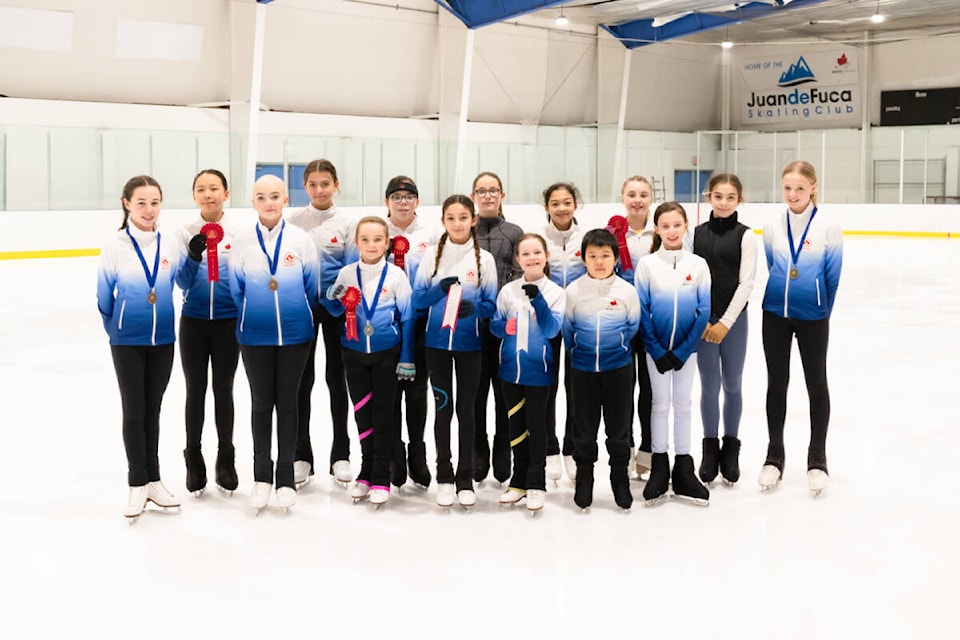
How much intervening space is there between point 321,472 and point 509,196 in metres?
18.6

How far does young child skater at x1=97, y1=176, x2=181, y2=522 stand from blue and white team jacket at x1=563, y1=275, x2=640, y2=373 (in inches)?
69.0

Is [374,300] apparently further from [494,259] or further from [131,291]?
[131,291]

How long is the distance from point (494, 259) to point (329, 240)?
0.81 metres

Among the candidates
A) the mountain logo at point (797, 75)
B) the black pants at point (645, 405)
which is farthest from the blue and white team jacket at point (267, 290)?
the mountain logo at point (797, 75)

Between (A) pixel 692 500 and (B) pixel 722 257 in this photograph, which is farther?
(B) pixel 722 257

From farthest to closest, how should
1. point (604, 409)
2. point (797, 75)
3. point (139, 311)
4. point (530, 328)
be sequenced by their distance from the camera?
point (797, 75)
point (604, 409)
point (530, 328)
point (139, 311)

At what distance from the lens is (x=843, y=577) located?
3.82 m

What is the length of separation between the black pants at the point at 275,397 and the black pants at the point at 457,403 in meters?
0.60

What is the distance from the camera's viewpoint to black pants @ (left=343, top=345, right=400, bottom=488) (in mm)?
4629

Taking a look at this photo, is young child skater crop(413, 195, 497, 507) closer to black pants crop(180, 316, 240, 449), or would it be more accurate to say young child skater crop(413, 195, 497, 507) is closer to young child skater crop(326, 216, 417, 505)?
young child skater crop(326, 216, 417, 505)

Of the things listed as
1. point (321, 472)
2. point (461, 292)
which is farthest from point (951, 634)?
point (321, 472)

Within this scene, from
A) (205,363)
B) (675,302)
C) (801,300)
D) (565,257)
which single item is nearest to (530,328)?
Answer: (565,257)

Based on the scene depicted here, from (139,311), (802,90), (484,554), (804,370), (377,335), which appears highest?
(802,90)

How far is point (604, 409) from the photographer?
183 inches
